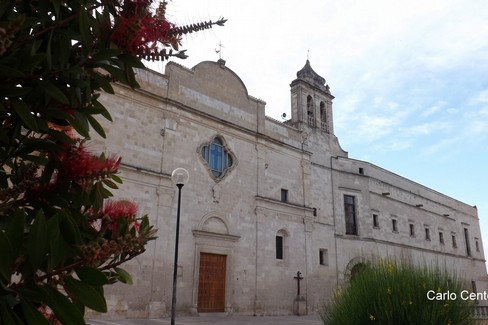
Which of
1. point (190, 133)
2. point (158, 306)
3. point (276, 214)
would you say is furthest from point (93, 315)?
point (276, 214)

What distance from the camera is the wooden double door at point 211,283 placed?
15.8 meters

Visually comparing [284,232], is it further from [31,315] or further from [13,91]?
[31,315]

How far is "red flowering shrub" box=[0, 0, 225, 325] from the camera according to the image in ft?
4.57

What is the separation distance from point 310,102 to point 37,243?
23172 millimetres

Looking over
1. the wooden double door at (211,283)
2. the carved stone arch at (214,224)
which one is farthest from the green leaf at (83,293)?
the wooden double door at (211,283)

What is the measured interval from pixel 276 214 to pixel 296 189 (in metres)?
2.15

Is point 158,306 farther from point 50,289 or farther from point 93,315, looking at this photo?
point 50,289

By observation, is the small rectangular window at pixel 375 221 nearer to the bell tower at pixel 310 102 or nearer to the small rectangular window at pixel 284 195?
the bell tower at pixel 310 102

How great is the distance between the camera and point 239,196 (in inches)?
711

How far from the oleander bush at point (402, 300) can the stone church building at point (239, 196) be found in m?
6.15

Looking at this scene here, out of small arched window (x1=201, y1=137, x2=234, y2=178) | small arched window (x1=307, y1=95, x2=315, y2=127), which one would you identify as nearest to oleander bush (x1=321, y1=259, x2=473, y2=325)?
small arched window (x1=201, y1=137, x2=234, y2=178)

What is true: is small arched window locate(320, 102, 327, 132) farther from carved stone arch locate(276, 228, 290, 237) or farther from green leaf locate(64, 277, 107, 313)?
green leaf locate(64, 277, 107, 313)

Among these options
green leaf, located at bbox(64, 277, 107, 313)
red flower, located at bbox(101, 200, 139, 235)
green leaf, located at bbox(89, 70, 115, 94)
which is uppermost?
green leaf, located at bbox(89, 70, 115, 94)

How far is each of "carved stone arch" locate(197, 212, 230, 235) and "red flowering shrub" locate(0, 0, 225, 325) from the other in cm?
1446
